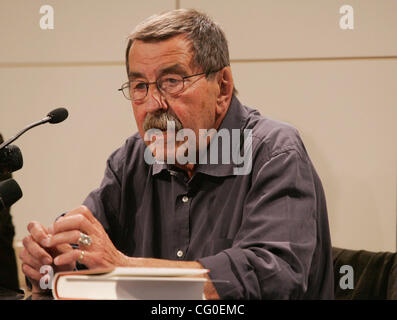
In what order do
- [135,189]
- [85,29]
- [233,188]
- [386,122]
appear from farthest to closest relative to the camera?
[85,29], [386,122], [135,189], [233,188]

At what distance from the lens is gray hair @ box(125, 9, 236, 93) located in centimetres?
132

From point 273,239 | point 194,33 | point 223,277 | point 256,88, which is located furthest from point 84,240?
point 256,88

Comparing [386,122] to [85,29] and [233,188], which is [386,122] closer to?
[233,188]

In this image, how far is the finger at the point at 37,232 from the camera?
3.81ft

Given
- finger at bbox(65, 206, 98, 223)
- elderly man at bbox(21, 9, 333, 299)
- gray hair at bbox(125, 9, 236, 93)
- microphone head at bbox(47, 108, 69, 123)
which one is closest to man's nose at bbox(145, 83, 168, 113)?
elderly man at bbox(21, 9, 333, 299)

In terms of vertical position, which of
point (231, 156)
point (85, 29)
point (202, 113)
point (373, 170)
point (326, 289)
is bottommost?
point (326, 289)

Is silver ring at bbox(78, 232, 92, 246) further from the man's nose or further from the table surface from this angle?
the man's nose

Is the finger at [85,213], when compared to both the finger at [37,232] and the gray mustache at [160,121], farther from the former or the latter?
the gray mustache at [160,121]

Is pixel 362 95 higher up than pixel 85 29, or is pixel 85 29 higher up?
pixel 85 29

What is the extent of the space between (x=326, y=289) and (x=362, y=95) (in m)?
0.85

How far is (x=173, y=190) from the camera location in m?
1.45

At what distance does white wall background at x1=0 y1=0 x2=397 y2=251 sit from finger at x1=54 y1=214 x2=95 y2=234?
112 centimetres

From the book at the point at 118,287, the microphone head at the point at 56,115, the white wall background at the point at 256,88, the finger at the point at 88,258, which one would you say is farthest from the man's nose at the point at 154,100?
the white wall background at the point at 256,88

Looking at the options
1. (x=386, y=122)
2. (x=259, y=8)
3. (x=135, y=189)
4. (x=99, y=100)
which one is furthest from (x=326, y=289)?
(x=99, y=100)
